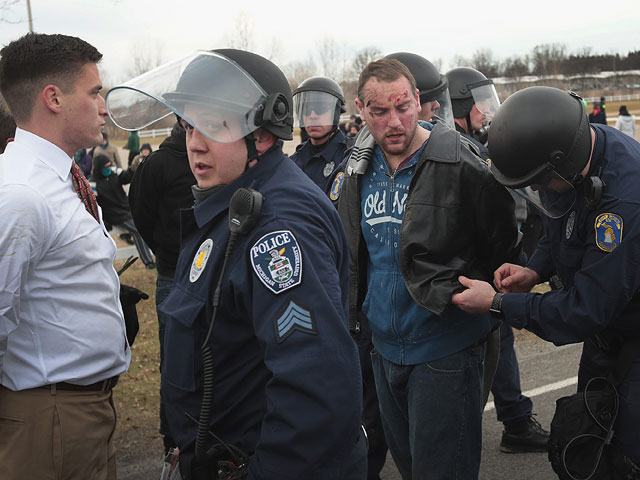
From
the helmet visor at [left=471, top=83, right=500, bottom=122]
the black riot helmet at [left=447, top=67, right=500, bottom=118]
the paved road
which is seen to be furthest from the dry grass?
the helmet visor at [left=471, top=83, right=500, bottom=122]

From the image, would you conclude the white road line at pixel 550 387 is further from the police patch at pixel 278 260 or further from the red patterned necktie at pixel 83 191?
the police patch at pixel 278 260

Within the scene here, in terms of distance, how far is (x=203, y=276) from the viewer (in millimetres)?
1906

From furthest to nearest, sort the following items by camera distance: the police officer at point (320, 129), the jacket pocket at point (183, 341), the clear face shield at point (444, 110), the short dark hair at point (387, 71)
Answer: the police officer at point (320, 129)
the clear face shield at point (444, 110)
the short dark hair at point (387, 71)
the jacket pocket at point (183, 341)

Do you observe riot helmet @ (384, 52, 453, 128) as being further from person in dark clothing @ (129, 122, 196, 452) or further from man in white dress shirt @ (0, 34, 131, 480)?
man in white dress shirt @ (0, 34, 131, 480)

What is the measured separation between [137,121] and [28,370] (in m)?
0.97

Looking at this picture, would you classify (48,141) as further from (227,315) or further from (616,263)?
(616,263)

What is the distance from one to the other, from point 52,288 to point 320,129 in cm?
337

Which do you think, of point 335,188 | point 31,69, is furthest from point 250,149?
point 335,188

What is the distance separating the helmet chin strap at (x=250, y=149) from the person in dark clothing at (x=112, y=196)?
7.88m

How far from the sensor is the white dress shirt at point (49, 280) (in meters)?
2.21

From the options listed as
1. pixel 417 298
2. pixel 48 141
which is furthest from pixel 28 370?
pixel 417 298

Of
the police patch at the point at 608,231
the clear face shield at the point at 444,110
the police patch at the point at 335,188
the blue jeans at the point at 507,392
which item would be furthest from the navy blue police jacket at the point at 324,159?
the police patch at the point at 608,231

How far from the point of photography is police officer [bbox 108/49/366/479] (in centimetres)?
169

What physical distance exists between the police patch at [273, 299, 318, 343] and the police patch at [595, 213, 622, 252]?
1251 mm
